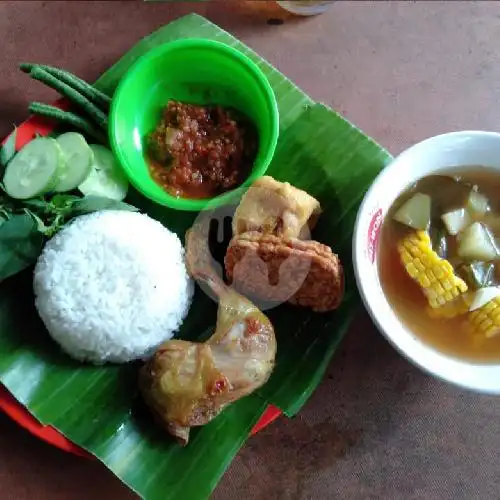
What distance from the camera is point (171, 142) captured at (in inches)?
87.7

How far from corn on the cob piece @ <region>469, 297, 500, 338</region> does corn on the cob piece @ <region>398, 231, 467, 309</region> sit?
7cm

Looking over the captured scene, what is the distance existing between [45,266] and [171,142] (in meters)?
0.54

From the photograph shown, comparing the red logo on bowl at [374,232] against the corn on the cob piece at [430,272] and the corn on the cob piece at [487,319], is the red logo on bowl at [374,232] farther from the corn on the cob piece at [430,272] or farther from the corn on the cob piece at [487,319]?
the corn on the cob piece at [487,319]

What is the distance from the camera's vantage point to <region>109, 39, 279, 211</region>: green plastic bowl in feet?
7.01

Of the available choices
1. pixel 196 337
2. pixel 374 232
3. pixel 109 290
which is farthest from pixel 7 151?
pixel 374 232

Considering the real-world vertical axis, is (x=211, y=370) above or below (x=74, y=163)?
below

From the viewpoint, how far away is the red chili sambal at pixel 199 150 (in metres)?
2.20

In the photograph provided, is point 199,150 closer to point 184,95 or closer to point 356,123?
point 184,95

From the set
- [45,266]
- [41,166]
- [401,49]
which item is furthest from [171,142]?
[401,49]

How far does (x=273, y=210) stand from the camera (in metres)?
2.01

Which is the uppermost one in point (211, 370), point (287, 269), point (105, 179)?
point (105, 179)

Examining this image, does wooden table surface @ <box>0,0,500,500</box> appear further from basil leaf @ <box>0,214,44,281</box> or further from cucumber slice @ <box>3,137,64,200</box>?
basil leaf @ <box>0,214,44,281</box>

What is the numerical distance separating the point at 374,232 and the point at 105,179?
0.84 meters

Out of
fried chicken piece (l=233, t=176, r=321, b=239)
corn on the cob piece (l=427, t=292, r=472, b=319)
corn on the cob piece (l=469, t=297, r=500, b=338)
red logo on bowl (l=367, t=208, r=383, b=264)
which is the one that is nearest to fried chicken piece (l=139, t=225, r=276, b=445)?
fried chicken piece (l=233, t=176, r=321, b=239)
